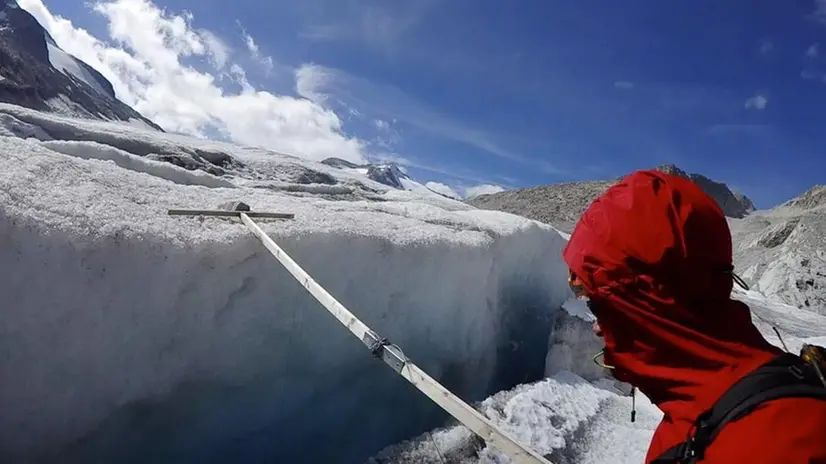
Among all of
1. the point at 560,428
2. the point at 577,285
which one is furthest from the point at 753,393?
the point at 560,428

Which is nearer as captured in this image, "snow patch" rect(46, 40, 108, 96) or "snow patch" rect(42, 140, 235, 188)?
"snow patch" rect(42, 140, 235, 188)

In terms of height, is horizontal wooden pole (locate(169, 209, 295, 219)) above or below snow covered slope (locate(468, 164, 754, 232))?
below

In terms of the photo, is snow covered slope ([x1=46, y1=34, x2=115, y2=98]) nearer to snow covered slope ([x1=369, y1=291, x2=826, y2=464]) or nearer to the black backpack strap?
snow covered slope ([x1=369, y1=291, x2=826, y2=464])

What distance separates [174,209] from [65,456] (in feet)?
6.50

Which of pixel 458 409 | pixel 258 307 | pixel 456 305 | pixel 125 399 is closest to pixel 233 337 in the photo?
pixel 258 307

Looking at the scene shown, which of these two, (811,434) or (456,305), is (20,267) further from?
(456,305)

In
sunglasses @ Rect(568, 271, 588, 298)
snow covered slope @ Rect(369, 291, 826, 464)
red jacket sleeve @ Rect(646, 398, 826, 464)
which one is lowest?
snow covered slope @ Rect(369, 291, 826, 464)

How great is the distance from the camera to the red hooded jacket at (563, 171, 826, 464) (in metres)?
1.20

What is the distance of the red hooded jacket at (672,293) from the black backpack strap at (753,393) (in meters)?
0.09

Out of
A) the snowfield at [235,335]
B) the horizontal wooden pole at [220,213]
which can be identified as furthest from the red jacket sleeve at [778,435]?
the horizontal wooden pole at [220,213]

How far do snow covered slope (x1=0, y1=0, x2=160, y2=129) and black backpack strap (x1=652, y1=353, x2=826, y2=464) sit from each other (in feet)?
235

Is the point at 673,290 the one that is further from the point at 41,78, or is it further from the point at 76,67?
the point at 76,67

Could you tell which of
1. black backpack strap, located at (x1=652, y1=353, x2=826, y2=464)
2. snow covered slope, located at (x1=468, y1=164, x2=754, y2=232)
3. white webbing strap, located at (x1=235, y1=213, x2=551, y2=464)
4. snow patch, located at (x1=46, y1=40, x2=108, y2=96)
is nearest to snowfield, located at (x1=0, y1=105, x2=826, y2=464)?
white webbing strap, located at (x1=235, y1=213, x2=551, y2=464)

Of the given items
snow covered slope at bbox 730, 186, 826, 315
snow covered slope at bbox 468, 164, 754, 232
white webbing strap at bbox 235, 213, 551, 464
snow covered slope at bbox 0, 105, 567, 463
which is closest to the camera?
white webbing strap at bbox 235, 213, 551, 464
